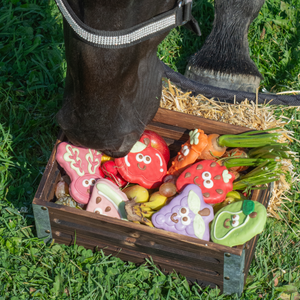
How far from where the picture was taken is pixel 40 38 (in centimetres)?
318

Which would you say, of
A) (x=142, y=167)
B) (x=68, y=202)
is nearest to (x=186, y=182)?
(x=142, y=167)

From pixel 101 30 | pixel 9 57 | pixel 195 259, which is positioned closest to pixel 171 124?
pixel 195 259

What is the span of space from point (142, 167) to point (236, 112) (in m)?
0.83

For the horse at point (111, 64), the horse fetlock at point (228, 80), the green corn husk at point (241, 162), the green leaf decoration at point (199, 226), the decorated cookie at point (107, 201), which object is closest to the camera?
the horse at point (111, 64)

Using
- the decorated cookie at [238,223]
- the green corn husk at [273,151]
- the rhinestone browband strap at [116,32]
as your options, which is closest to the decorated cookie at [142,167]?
the decorated cookie at [238,223]

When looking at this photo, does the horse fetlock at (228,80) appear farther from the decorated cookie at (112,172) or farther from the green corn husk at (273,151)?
the decorated cookie at (112,172)

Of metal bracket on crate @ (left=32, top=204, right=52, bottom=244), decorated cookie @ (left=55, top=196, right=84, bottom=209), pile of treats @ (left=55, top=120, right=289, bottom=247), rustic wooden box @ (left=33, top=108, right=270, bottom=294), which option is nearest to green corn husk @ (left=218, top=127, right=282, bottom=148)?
pile of treats @ (left=55, top=120, right=289, bottom=247)

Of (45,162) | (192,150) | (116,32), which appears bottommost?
(45,162)

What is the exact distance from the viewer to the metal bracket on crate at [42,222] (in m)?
1.80

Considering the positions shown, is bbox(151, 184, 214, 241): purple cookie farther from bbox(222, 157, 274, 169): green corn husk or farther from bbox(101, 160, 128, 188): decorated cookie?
bbox(101, 160, 128, 188): decorated cookie

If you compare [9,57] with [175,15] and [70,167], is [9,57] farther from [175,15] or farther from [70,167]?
[175,15]

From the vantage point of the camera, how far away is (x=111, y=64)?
1.39 m

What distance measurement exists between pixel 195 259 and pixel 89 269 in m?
0.51

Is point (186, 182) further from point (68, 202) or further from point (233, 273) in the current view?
point (68, 202)
